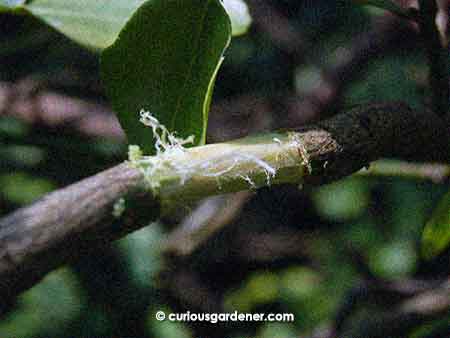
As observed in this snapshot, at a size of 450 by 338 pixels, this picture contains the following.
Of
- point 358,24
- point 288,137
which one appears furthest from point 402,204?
point 288,137

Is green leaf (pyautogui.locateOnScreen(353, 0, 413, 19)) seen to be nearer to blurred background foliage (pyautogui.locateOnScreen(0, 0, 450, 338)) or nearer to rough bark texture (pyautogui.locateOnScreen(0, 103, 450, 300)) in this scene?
rough bark texture (pyautogui.locateOnScreen(0, 103, 450, 300))

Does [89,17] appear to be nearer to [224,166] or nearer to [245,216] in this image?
[224,166]

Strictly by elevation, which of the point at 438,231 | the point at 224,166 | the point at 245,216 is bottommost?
the point at 245,216

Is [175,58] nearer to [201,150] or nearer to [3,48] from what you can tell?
[201,150]

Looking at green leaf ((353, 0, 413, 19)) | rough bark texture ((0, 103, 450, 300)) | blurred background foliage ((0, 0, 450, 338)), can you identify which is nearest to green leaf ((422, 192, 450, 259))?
rough bark texture ((0, 103, 450, 300))

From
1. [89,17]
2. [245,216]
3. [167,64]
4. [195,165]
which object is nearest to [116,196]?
[195,165]

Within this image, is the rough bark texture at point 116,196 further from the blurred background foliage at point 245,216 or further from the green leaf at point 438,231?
the blurred background foliage at point 245,216
